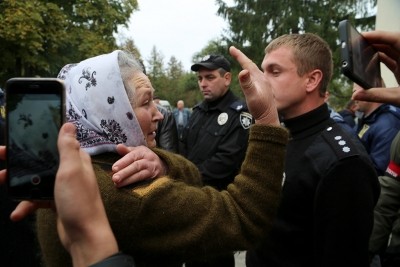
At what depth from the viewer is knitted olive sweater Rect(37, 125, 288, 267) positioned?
48.6 inches

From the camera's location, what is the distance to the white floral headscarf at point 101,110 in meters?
1.43

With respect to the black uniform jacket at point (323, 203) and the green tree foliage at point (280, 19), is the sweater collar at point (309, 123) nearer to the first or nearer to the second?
the black uniform jacket at point (323, 203)

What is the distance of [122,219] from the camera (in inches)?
47.5

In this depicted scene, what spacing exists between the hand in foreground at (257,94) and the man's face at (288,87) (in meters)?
0.69

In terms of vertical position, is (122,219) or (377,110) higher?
(122,219)

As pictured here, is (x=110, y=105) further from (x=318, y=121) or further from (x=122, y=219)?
(x=318, y=121)

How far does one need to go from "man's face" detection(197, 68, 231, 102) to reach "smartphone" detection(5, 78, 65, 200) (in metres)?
3.47

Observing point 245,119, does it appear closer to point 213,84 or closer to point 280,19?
point 213,84

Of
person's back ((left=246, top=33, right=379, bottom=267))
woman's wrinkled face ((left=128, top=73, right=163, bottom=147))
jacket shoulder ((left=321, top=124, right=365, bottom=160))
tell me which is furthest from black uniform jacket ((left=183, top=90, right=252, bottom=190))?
woman's wrinkled face ((left=128, top=73, right=163, bottom=147))

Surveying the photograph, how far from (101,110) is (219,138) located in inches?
108

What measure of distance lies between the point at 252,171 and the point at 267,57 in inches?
40.8

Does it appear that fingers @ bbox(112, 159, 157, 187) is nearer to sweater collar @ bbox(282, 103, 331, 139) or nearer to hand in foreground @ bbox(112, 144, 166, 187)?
hand in foreground @ bbox(112, 144, 166, 187)

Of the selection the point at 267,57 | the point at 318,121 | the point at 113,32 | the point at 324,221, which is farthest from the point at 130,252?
the point at 113,32

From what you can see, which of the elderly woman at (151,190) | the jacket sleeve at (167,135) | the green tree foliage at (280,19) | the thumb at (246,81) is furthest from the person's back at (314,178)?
the green tree foliage at (280,19)
